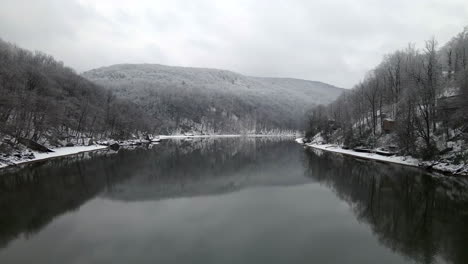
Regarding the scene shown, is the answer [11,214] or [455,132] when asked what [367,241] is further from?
[455,132]

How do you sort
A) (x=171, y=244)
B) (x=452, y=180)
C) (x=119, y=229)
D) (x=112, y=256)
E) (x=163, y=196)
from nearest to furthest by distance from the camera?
(x=112, y=256), (x=171, y=244), (x=119, y=229), (x=163, y=196), (x=452, y=180)

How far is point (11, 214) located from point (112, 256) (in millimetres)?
9036

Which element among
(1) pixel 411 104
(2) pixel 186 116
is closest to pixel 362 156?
(1) pixel 411 104

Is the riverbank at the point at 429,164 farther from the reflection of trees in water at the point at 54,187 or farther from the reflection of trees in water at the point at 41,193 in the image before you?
the reflection of trees in water at the point at 41,193

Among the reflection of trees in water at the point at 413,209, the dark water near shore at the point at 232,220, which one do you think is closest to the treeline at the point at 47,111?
the dark water near shore at the point at 232,220

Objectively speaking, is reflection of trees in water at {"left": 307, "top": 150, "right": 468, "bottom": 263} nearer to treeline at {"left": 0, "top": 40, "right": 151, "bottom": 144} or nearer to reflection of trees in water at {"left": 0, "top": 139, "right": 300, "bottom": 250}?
reflection of trees in water at {"left": 0, "top": 139, "right": 300, "bottom": 250}

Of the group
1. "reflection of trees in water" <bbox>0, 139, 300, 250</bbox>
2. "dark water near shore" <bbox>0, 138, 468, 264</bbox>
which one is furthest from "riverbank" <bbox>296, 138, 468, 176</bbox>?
"reflection of trees in water" <bbox>0, 139, 300, 250</bbox>

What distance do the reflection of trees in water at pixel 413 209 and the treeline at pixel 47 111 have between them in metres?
41.4

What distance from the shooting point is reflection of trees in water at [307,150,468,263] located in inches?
398

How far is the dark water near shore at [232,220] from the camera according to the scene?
9625mm

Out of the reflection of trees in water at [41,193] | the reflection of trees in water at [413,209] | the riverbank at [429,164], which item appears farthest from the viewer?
the riverbank at [429,164]

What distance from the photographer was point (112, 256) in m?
9.40

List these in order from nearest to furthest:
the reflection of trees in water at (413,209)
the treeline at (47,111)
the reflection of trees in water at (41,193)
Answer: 1. the reflection of trees in water at (413,209)
2. the reflection of trees in water at (41,193)
3. the treeline at (47,111)

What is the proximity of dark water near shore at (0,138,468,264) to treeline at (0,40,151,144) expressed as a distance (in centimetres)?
2015
